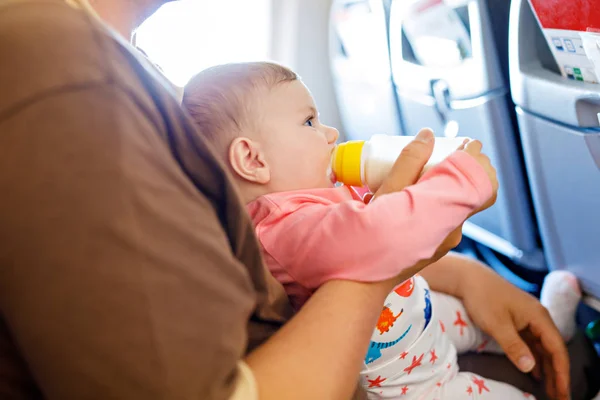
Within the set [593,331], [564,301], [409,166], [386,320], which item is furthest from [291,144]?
[593,331]

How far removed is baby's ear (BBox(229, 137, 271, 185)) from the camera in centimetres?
77

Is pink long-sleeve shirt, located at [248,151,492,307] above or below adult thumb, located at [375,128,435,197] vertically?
below

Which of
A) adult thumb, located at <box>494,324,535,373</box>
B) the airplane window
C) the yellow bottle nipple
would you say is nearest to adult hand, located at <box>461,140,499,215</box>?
the yellow bottle nipple

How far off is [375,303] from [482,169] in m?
0.24

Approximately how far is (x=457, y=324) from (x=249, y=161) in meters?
0.53

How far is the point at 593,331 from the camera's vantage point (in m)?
1.18

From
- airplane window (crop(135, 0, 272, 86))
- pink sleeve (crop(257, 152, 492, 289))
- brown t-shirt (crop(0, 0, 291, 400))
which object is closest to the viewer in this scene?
brown t-shirt (crop(0, 0, 291, 400))

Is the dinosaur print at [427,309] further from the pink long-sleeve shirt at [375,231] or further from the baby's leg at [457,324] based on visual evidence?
the pink long-sleeve shirt at [375,231]

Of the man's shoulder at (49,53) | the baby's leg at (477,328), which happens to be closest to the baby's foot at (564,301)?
the baby's leg at (477,328)

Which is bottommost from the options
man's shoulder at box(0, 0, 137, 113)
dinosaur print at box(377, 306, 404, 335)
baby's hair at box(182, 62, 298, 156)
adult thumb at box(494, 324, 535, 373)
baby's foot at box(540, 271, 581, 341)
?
baby's foot at box(540, 271, 581, 341)

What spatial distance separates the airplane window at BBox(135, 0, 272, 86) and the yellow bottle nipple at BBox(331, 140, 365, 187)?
1365mm

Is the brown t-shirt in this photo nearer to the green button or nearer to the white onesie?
the white onesie

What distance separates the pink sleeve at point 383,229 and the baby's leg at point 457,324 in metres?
0.39

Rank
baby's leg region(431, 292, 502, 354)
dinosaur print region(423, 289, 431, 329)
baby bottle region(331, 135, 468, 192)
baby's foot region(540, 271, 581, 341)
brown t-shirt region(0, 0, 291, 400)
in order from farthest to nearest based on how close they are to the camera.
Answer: baby's foot region(540, 271, 581, 341) < baby's leg region(431, 292, 502, 354) < dinosaur print region(423, 289, 431, 329) < baby bottle region(331, 135, 468, 192) < brown t-shirt region(0, 0, 291, 400)
